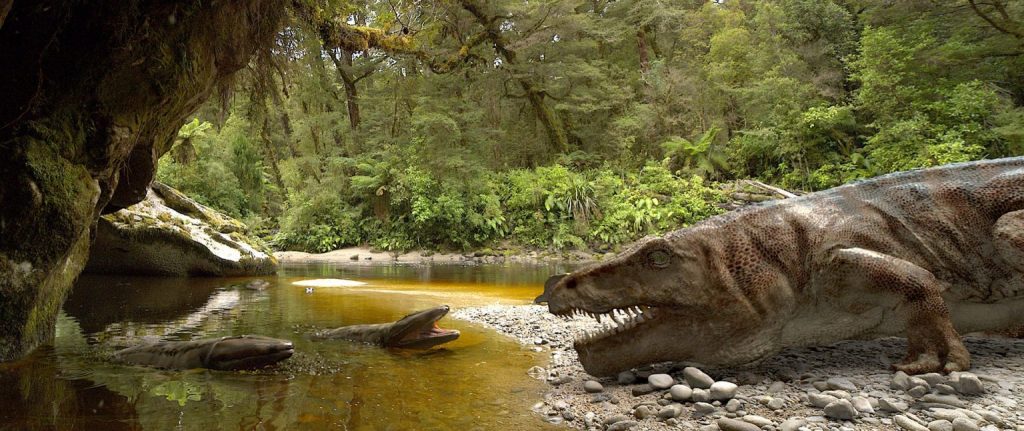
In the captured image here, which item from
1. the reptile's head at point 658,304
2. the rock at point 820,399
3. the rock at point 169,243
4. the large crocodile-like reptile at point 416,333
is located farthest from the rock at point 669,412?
the rock at point 169,243

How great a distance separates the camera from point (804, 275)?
11.4 feet

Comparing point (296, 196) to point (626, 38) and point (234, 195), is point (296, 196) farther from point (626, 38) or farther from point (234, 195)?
point (626, 38)

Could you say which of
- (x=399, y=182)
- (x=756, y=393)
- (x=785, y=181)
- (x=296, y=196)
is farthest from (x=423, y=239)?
(x=756, y=393)

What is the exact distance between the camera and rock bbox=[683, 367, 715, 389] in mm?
3268

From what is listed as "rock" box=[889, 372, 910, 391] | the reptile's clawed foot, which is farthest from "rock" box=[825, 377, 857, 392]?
the reptile's clawed foot

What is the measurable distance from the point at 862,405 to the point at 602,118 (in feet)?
84.9

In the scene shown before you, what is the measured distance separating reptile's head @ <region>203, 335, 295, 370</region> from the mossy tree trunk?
1.54m

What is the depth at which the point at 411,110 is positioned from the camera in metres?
25.2

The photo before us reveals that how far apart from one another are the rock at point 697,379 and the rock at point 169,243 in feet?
39.8

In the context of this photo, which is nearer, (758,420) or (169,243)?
(758,420)

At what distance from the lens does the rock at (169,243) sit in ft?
37.3

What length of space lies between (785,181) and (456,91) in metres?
14.7

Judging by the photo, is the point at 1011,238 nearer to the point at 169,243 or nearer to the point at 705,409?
the point at 705,409

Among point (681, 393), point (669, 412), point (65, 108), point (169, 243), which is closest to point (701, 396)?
point (681, 393)
